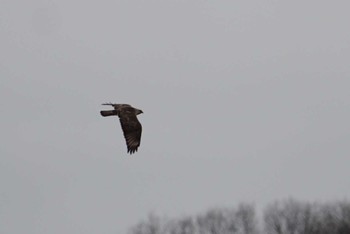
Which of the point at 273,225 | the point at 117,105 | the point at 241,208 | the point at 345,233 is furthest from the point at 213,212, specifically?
the point at 117,105

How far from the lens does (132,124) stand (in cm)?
3303

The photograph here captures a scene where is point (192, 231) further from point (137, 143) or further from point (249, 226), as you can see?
point (137, 143)

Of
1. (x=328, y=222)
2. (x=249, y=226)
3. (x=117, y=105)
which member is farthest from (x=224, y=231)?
(x=117, y=105)

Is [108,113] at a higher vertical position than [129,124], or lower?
higher

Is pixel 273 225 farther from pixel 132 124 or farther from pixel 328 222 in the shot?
pixel 132 124

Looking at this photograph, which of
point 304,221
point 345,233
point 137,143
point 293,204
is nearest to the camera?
point 137,143

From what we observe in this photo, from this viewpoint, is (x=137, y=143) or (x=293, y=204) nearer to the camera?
(x=137, y=143)

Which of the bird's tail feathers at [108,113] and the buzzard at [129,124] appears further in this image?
the buzzard at [129,124]

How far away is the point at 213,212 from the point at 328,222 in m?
17.2

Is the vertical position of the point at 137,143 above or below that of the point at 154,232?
below

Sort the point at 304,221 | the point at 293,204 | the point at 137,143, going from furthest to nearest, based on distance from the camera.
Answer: the point at 293,204, the point at 304,221, the point at 137,143

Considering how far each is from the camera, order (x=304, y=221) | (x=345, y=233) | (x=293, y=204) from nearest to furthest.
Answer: (x=345, y=233) → (x=304, y=221) → (x=293, y=204)

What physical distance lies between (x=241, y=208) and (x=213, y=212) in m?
2.89

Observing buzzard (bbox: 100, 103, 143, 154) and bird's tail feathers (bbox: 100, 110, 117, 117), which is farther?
buzzard (bbox: 100, 103, 143, 154)
